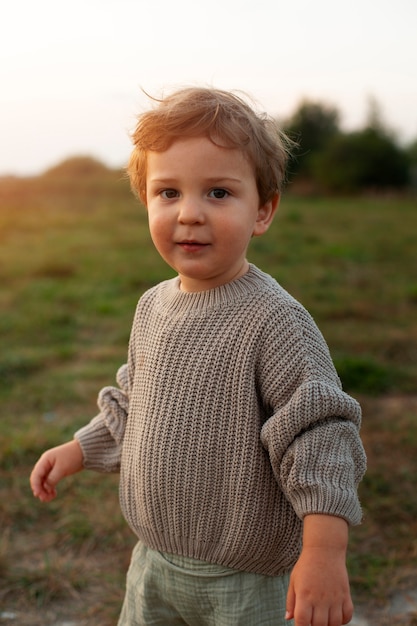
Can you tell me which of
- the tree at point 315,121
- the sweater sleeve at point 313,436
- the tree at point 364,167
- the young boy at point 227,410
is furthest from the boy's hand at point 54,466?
the tree at point 315,121

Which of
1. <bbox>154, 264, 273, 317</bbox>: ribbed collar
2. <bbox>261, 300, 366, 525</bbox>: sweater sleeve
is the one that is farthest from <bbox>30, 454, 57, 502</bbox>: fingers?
<bbox>261, 300, 366, 525</bbox>: sweater sleeve

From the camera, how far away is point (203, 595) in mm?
1570

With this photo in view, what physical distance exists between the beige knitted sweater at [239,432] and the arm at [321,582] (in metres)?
0.05

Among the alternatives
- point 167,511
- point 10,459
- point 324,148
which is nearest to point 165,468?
point 167,511

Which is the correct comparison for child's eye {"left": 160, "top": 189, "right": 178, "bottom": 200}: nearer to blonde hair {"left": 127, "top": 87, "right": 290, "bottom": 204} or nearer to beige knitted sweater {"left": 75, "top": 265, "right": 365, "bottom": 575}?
blonde hair {"left": 127, "top": 87, "right": 290, "bottom": 204}

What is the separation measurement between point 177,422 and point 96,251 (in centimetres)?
819

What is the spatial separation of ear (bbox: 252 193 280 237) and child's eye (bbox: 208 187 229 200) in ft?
0.43

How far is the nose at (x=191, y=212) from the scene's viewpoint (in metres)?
1.42

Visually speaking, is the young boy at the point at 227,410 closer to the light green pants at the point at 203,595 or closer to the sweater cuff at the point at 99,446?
the light green pants at the point at 203,595

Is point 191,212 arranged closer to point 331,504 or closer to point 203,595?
point 331,504

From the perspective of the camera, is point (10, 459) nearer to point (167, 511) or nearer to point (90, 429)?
point (90, 429)

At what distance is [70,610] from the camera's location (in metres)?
2.39

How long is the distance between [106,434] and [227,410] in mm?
459

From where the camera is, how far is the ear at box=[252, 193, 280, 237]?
1569mm
